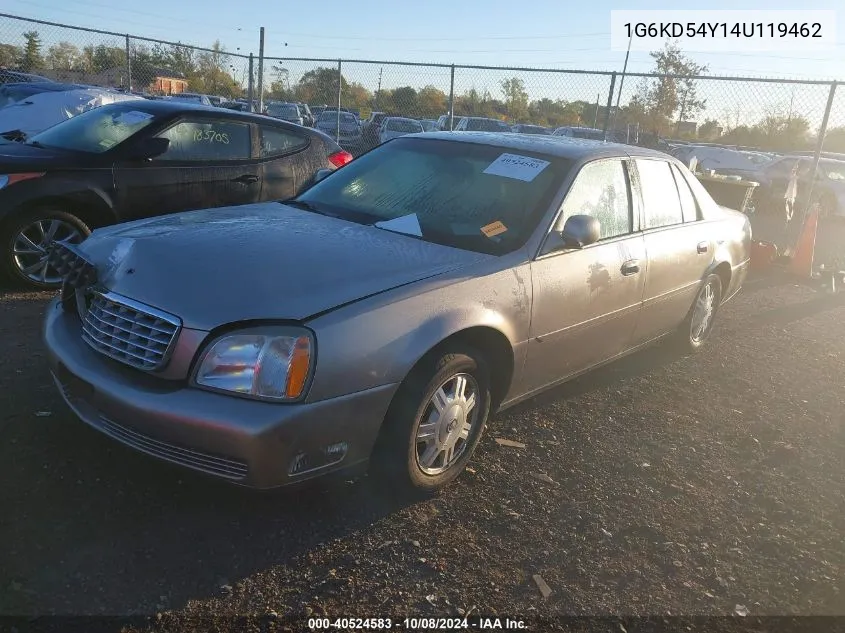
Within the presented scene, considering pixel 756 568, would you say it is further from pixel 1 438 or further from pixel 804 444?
pixel 1 438

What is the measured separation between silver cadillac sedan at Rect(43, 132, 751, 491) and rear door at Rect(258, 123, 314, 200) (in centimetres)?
245

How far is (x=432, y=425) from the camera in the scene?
3111mm

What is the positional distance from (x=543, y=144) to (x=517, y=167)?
16.1 inches

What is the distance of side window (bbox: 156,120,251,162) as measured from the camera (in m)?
6.23

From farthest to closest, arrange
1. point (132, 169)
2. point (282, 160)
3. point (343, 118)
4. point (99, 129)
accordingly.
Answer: point (343, 118) < point (282, 160) < point (99, 129) < point (132, 169)

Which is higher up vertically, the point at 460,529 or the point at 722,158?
the point at 722,158

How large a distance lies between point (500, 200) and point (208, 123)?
3753mm

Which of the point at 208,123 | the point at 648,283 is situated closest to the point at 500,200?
the point at 648,283

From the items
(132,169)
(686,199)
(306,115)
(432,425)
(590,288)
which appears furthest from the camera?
(306,115)

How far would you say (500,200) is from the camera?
3.81 m

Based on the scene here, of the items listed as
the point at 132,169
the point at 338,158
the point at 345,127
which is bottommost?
the point at 132,169

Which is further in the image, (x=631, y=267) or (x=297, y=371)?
(x=631, y=267)

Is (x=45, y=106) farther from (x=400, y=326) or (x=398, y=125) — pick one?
(x=400, y=326)

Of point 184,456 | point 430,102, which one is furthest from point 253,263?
point 430,102
